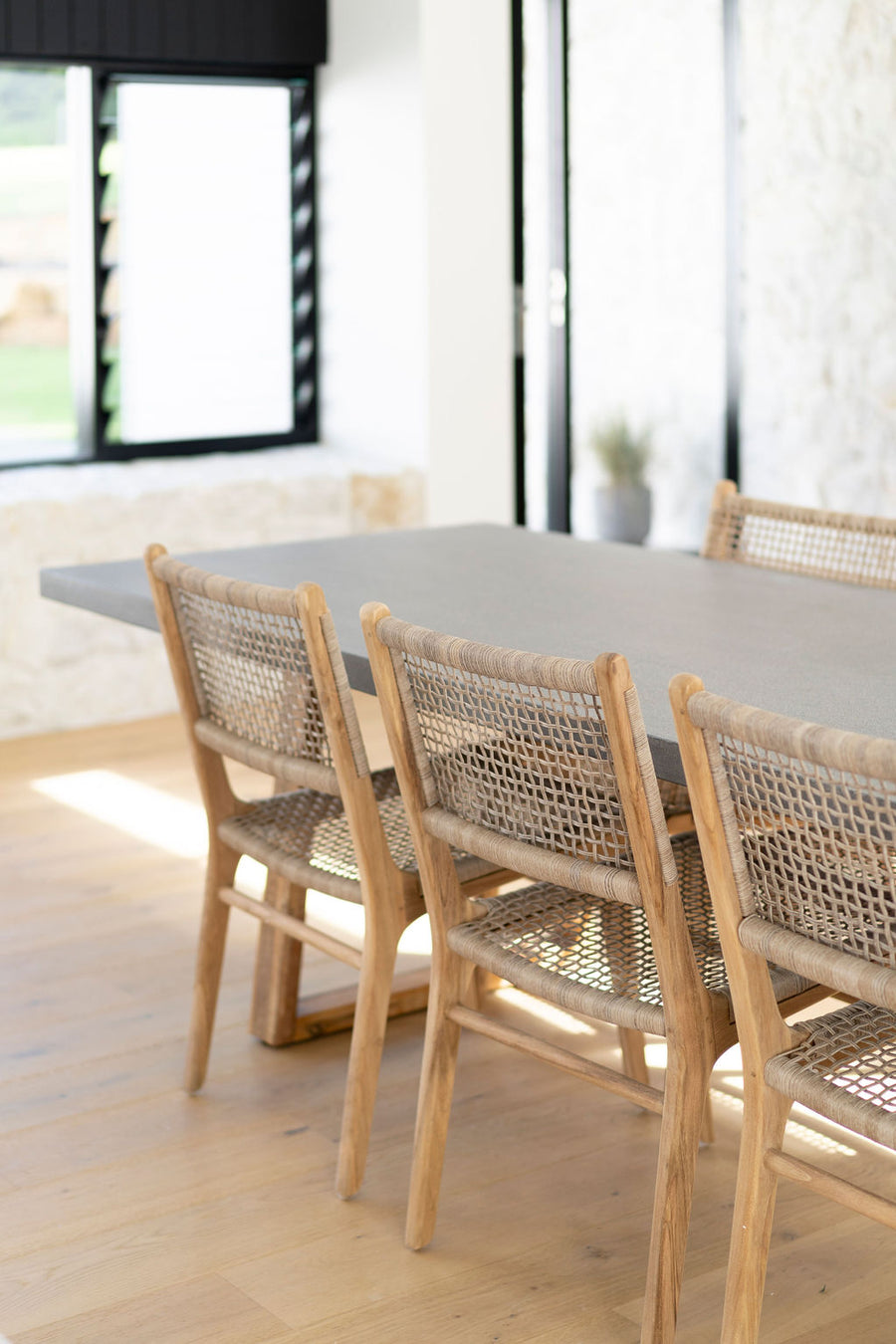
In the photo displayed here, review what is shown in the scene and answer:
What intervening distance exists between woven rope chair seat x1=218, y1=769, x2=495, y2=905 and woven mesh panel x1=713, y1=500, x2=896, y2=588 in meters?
0.86

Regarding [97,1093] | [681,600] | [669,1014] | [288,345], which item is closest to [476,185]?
[288,345]

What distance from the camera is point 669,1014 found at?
6.01 ft

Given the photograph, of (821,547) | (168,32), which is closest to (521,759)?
(821,547)

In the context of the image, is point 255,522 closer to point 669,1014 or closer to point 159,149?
point 159,149

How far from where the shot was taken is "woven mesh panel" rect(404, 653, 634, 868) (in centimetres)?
182

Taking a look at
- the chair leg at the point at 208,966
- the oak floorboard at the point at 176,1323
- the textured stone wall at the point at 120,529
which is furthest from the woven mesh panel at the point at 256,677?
the textured stone wall at the point at 120,529

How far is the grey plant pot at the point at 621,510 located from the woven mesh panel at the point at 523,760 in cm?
376

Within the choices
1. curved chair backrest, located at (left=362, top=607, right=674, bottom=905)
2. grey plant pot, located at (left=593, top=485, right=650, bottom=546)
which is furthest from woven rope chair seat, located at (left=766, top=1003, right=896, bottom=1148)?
grey plant pot, located at (left=593, top=485, right=650, bottom=546)

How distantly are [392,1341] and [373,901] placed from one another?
556 millimetres

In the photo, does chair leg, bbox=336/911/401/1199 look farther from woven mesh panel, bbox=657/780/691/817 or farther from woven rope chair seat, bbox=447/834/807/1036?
woven mesh panel, bbox=657/780/691/817

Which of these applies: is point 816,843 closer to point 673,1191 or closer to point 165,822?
point 673,1191

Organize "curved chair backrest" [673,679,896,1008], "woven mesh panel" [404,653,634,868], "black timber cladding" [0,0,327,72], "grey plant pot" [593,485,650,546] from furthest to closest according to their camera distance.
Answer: "grey plant pot" [593,485,650,546] → "black timber cladding" [0,0,327,72] → "woven mesh panel" [404,653,634,868] → "curved chair backrest" [673,679,896,1008]

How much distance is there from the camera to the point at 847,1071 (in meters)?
1.66

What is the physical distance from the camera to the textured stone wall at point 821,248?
5.02 m
